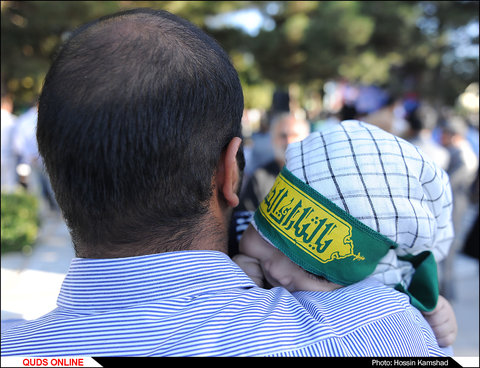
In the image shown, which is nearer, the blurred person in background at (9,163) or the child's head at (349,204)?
the child's head at (349,204)

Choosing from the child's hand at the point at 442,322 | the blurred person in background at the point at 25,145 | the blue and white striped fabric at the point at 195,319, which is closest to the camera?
the blue and white striped fabric at the point at 195,319

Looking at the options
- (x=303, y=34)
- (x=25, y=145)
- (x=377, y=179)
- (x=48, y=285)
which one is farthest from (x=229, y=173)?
(x=303, y=34)

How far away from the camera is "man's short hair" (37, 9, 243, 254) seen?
0.77m

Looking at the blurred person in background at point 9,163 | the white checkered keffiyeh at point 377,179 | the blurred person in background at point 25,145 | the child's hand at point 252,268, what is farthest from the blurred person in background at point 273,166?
the blurred person in background at point 25,145

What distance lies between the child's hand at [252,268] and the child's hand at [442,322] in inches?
19.4

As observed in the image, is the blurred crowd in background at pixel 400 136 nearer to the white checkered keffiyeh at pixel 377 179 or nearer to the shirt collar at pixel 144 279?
the white checkered keffiyeh at pixel 377 179

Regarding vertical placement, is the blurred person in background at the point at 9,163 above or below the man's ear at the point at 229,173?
below

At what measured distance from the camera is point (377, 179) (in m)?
1.00

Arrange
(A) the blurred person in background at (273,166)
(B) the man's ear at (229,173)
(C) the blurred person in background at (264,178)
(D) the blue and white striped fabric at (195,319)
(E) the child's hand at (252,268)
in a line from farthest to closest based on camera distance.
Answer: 1. (A) the blurred person in background at (273,166)
2. (C) the blurred person in background at (264,178)
3. (E) the child's hand at (252,268)
4. (B) the man's ear at (229,173)
5. (D) the blue and white striped fabric at (195,319)

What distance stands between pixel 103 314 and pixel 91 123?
356 mm

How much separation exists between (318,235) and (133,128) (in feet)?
1.61

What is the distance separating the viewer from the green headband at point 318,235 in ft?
3.26

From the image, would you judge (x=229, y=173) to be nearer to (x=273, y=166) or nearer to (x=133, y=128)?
(x=133, y=128)

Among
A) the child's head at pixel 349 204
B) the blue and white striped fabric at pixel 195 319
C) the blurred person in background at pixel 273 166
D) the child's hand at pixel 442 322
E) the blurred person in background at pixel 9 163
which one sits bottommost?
the blurred person in background at pixel 9 163
